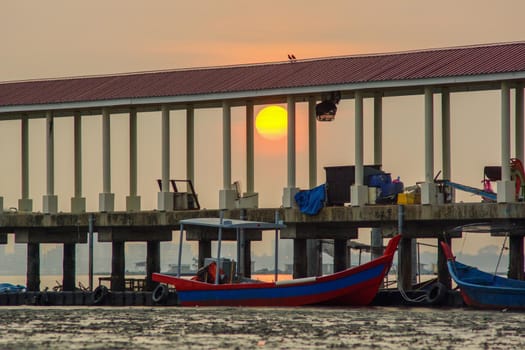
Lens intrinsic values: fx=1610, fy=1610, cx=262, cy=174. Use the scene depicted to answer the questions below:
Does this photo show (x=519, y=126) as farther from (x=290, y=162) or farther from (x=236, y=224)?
(x=236, y=224)

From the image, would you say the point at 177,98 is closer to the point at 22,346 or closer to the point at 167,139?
the point at 167,139

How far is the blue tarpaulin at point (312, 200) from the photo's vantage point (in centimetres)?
6066

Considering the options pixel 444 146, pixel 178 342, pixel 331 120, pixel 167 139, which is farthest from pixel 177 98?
pixel 178 342

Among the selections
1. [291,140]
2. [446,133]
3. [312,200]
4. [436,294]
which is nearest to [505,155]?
[436,294]

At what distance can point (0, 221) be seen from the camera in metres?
70.8

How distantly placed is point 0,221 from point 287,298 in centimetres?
1935

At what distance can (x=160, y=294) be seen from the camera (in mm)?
61031

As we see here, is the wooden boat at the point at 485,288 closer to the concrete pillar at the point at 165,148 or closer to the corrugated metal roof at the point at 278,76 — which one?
the corrugated metal roof at the point at 278,76

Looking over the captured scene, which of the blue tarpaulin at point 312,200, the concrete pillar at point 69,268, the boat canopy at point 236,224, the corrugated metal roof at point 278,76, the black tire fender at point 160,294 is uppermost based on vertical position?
the corrugated metal roof at point 278,76

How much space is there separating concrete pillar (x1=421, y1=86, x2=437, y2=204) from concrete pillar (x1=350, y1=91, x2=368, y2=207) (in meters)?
2.49

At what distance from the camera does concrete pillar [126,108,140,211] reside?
232 feet

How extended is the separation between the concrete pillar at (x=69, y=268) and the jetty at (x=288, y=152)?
0.06 metres

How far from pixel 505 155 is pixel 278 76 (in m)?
11.9

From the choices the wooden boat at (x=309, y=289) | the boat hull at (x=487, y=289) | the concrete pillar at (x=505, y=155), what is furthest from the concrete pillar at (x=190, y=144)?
the boat hull at (x=487, y=289)
